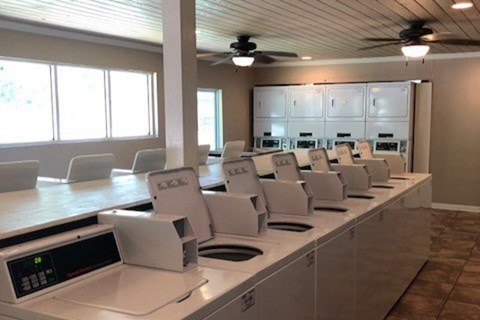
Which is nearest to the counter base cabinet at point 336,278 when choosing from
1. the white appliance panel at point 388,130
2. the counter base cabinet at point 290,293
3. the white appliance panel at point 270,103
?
the counter base cabinet at point 290,293

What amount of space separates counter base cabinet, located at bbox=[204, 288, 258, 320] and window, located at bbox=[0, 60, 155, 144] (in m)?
4.22

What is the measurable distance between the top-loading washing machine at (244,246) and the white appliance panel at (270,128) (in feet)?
18.9

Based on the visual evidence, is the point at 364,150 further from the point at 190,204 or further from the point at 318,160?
the point at 190,204

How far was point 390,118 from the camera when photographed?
723 cm

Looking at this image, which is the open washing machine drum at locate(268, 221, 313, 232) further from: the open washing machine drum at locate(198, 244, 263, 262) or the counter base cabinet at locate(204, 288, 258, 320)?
the counter base cabinet at locate(204, 288, 258, 320)

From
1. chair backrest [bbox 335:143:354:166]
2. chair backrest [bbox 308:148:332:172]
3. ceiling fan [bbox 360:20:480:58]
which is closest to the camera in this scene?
chair backrest [bbox 308:148:332:172]

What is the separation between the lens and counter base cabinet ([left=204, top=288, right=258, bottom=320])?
161 cm

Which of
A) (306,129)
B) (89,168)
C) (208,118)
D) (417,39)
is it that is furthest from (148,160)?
(306,129)

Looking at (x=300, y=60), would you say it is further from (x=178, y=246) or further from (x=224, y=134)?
(x=178, y=246)

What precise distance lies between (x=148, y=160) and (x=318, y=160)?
1725 millimetres

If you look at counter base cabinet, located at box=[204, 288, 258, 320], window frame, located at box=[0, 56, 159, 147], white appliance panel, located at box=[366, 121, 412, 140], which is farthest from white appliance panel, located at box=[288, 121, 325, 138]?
counter base cabinet, located at box=[204, 288, 258, 320]

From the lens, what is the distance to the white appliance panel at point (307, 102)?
25.7 ft

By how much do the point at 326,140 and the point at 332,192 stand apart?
4.43 meters

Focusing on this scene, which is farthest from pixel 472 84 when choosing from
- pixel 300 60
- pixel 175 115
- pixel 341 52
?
pixel 175 115
